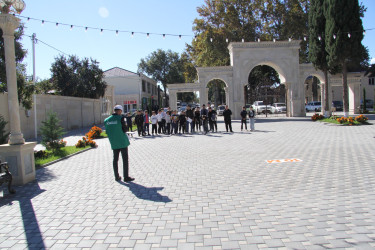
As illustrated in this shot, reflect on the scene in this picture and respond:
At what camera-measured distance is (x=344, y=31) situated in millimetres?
23203

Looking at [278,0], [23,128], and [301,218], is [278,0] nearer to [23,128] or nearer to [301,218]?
[23,128]

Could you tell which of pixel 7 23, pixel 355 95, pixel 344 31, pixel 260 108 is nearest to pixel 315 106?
pixel 260 108

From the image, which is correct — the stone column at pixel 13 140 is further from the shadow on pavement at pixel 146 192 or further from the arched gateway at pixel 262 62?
the arched gateway at pixel 262 62

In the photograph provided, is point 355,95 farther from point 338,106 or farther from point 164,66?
point 164,66

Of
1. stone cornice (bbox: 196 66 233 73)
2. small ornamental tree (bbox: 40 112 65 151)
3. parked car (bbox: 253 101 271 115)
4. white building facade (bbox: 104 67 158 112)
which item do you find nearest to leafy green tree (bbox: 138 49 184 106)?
white building facade (bbox: 104 67 158 112)

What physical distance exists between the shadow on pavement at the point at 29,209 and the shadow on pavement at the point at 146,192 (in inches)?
72.1

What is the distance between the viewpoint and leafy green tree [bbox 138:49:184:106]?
67688 mm

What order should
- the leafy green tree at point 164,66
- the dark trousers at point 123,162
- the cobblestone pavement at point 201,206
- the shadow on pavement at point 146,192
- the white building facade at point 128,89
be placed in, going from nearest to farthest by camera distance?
1. the cobblestone pavement at point 201,206
2. the shadow on pavement at point 146,192
3. the dark trousers at point 123,162
4. the white building facade at point 128,89
5. the leafy green tree at point 164,66

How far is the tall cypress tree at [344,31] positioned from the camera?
22844 mm

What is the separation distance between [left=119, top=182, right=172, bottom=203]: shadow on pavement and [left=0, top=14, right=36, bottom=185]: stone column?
7.81 feet

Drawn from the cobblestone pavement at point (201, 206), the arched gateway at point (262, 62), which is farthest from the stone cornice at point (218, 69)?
the cobblestone pavement at point (201, 206)

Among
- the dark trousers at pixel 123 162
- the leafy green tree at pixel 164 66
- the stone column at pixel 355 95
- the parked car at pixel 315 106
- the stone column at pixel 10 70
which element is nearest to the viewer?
the dark trousers at pixel 123 162

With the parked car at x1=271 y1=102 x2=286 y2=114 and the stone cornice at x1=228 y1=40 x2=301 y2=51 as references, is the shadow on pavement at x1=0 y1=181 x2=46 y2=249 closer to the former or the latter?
the stone cornice at x1=228 y1=40 x2=301 y2=51

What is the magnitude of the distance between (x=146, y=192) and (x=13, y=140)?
3.58 metres
